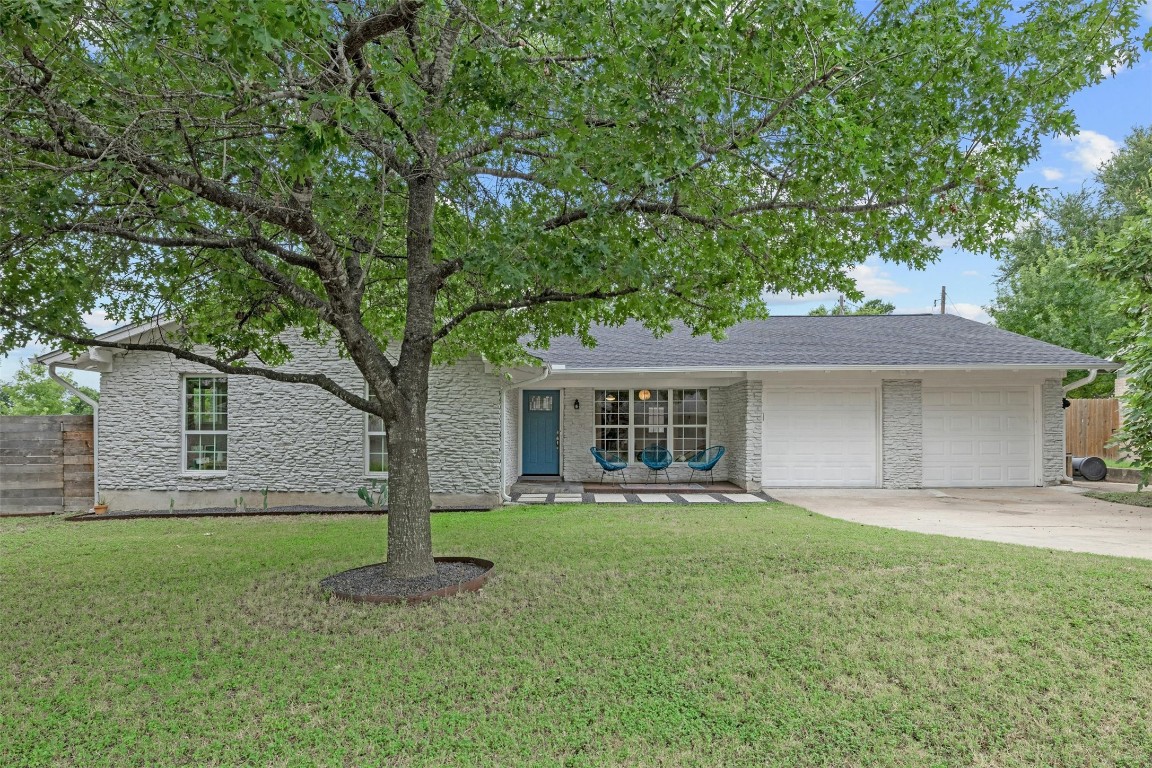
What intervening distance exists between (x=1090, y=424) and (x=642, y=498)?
551 inches

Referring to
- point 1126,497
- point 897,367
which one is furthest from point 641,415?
point 1126,497

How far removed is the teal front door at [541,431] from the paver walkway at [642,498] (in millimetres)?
2551

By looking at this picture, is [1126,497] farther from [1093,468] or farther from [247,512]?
[247,512]

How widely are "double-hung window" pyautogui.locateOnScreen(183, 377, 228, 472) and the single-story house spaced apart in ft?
0.08

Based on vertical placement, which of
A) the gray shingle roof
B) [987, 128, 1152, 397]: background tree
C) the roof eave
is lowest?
the roof eave

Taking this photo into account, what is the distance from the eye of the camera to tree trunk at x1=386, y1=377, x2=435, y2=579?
5.89m

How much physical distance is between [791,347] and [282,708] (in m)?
12.0

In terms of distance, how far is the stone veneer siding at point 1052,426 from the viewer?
12781 millimetres

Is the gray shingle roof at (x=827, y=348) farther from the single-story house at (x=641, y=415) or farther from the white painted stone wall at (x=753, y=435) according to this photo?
the white painted stone wall at (x=753, y=435)

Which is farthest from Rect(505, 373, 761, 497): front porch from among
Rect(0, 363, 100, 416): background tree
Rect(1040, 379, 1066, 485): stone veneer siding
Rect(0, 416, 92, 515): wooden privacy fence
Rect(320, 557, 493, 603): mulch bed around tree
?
Rect(0, 363, 100, 416): background tree

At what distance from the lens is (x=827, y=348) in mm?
13383


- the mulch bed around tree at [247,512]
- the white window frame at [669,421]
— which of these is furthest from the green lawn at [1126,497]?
the mulch bed around tree at [247,512]

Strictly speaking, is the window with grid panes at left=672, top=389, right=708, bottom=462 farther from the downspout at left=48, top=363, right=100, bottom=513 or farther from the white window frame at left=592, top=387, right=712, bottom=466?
the downspout at left=48, top=363, right=100, bottom=513

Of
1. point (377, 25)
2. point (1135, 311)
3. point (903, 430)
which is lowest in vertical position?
point (903, 430)
